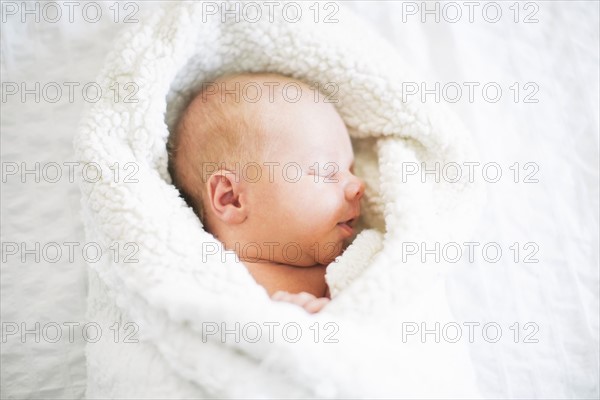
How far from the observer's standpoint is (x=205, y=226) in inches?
35.2

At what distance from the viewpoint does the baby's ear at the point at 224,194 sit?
850 mm

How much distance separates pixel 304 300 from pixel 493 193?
464mm

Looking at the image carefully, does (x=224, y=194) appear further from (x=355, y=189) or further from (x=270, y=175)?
(x=355, y=189)

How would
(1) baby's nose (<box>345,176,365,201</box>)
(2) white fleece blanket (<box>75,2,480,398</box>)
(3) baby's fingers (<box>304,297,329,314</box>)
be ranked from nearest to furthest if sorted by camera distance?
(2) white fleece blanket (<box>75,2,480,398</box>) < (3) baby's fingers (<box>304,297,329,314</box>) < (1) baby's nose (<box>345,176,365,201</box>)

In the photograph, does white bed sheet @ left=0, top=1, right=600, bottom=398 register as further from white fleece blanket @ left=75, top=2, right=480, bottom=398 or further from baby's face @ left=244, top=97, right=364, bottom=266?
baby's face @ left=244, top=97, right=364, bottom=266

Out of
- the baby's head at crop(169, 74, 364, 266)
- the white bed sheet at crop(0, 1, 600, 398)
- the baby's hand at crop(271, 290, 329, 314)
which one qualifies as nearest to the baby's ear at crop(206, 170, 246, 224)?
the baby's head at crop(169, 74, 364, 266)

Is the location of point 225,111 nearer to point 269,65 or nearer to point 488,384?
point 269,65

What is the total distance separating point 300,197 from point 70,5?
0.56 metres

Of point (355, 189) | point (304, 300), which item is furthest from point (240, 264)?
point (355, 189)

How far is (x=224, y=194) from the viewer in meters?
0.86

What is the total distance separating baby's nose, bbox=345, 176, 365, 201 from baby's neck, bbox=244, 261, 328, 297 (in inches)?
5.1

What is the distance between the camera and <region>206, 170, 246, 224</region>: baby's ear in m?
0.85

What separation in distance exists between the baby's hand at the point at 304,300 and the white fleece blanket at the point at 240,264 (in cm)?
4

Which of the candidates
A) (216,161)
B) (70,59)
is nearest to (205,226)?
(216,161)
